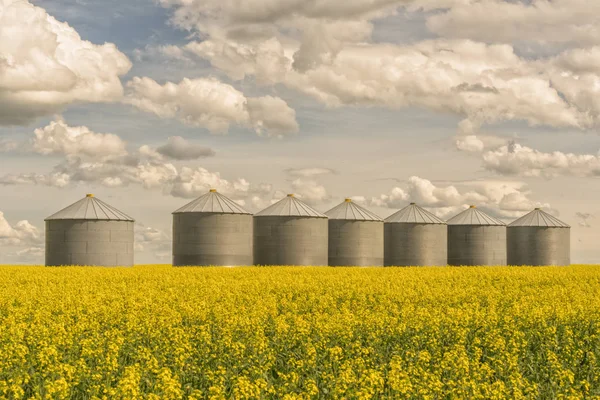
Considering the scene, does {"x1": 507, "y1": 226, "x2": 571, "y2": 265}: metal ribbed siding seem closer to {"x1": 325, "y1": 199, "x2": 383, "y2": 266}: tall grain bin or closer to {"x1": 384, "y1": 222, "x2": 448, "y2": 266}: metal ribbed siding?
{"x1": 384, "y1": 222, "x2": 448, "y2": 266}: metal ribbed siding

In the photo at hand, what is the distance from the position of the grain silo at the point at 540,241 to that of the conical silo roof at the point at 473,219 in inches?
134

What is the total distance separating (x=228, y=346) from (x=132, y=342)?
2308 millimetres

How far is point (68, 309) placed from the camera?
1933 centimetres

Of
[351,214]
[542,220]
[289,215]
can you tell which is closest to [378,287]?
[289,215]

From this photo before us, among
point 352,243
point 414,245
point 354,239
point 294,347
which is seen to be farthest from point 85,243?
point 294,347

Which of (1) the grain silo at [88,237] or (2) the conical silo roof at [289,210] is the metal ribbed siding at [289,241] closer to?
(2) the conical silo roof at [289,210]

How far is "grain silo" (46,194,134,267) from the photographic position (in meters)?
45.7

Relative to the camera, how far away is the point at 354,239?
170ft

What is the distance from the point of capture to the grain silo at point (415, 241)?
55.1m

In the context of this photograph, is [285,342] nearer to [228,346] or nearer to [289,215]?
[228,346]

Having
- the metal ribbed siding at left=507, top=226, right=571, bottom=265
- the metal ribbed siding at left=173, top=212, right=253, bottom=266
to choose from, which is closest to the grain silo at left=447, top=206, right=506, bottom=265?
the metal ribbed siding at left=507, top=226, right=571, bottom=265

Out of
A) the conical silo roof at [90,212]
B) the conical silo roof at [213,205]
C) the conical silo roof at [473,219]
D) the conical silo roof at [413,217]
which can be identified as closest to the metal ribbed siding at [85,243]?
the conical silo roof at [90,212]

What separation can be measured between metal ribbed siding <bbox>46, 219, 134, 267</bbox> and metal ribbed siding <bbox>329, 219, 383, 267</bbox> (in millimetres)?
15737

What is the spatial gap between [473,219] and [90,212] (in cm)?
3270
